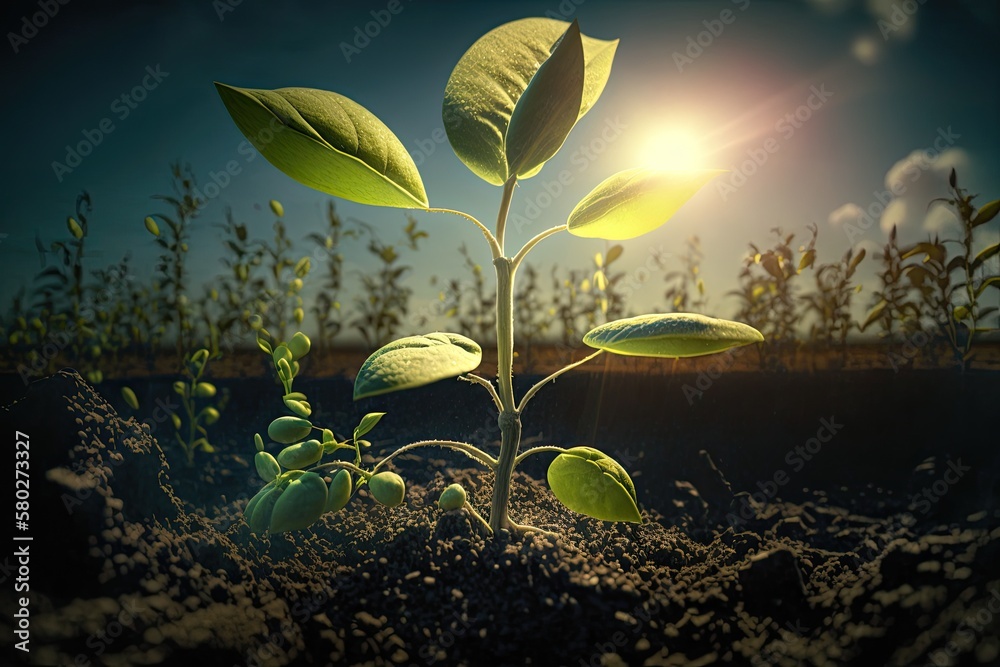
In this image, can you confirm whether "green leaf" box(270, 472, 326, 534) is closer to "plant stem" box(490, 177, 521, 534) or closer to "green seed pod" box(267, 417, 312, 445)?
"green seed pod" box(267, 417, 312, 445)

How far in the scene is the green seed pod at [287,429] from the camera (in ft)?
2.62

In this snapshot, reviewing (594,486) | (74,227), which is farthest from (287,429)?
(74,227)

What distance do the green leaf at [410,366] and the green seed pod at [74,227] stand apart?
40.8 inches

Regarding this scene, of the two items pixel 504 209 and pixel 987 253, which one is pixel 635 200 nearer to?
pixel 504 209

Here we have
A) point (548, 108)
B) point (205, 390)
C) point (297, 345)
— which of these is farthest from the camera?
point (205, 390)

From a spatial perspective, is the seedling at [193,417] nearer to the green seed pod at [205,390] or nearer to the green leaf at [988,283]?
the green seed pod at [205,390]

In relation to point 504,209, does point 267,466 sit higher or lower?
lower

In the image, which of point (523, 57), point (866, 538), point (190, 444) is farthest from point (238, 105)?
point (866, 538)

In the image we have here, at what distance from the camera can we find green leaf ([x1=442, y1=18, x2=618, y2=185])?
0.77 meters

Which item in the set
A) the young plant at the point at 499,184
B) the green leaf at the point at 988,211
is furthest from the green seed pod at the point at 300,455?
the green leaf at the point at 988,211

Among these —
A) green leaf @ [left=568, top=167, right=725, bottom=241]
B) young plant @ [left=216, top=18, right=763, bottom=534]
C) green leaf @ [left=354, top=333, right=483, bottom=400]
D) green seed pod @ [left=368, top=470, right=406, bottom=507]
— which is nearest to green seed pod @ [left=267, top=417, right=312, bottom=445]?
young plant @ [left=216, top=18, right=763, bottom=534]

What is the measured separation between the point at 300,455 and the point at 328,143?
0.42 meters

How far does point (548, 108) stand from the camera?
654mm

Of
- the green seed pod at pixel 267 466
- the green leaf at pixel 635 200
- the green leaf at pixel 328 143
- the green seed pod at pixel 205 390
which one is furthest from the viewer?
the green seed pod at pixel 205 390
